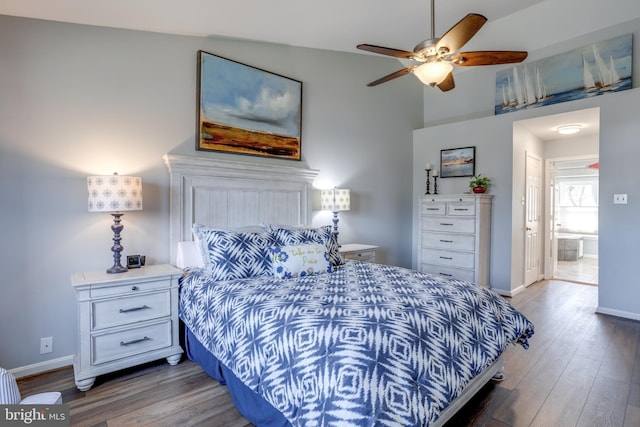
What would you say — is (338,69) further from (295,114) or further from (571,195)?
(571,195)

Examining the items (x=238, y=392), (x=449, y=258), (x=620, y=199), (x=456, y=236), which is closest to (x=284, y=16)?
(x=238, y=392)

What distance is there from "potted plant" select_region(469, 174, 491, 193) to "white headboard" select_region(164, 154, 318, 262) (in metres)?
2.28

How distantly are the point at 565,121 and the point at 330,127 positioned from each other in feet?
9.92

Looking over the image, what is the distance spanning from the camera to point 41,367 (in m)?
2.32

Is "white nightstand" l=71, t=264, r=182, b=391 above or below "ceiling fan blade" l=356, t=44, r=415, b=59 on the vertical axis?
below

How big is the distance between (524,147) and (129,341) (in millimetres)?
5191

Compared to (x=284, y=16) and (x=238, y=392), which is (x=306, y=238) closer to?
(x=238, y=392)

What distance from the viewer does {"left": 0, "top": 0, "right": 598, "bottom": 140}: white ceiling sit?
231 centimetres

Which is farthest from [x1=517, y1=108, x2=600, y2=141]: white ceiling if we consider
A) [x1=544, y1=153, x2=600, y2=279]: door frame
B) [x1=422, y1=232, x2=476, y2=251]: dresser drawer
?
[x1=422, y1=232, x2=476, y2=251]: dresser drawer

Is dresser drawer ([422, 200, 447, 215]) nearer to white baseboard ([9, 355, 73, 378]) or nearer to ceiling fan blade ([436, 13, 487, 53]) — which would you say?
ceiling fan blade ([436, 13, 487, 53])

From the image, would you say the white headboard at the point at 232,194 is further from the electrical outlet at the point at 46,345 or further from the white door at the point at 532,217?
the white door at the point at 532,217

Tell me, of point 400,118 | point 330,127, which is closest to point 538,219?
point 400,118

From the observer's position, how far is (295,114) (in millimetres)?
3744

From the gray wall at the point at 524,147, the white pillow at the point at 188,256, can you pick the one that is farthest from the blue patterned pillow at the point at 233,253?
the gray wall at the point at 524,147
